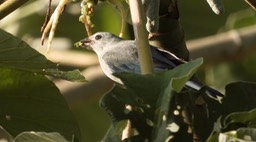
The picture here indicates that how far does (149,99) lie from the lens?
58.9 inches

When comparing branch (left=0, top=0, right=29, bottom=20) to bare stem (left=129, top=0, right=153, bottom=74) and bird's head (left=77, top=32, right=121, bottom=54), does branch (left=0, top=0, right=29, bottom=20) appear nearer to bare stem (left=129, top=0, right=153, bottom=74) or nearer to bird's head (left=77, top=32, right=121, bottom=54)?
bare stem (left=129, top=0, right=153, bottom=74)

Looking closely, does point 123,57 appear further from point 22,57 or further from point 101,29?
point 101,29

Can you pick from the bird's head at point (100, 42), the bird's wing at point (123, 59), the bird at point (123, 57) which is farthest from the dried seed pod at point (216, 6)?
the bird's head at point (100, 42)

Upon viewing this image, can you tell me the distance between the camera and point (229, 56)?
3.04m

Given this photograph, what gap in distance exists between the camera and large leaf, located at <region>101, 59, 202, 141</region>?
1442mm

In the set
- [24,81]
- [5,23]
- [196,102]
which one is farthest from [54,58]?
[196,102]

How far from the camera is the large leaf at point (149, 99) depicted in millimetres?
1442

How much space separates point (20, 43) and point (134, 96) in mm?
445

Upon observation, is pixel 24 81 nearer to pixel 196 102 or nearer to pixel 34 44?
pixel 196 102

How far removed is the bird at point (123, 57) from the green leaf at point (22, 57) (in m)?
0.15

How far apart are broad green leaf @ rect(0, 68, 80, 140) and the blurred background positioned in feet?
2.94

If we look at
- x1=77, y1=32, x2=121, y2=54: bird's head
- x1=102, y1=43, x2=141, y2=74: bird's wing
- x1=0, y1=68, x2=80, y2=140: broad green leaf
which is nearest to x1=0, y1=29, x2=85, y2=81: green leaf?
x1=0, y1=68, x2=80, y2=140: broad green leaf

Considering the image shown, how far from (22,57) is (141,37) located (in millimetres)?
373

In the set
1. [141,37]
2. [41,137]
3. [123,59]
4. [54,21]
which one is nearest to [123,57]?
[123,59]
